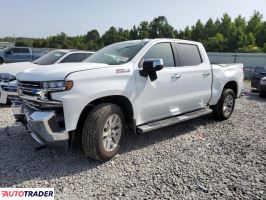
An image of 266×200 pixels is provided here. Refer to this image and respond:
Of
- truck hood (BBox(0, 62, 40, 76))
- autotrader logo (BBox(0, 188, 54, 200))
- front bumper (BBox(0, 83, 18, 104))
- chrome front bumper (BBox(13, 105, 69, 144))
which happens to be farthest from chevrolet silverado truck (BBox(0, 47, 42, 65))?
autotrader logo (BBox(0, 188, 54, 200))

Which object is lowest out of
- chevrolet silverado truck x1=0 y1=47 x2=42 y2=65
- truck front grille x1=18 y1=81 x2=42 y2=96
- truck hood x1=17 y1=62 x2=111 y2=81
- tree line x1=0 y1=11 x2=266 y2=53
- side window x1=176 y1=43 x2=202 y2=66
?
truck front grille x1=18 y1=81 x2=42 y2=96

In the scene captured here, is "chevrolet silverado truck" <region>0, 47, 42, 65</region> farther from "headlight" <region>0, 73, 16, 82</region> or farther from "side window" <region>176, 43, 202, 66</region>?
"side window" <region>176, 43, 202, 66</region>

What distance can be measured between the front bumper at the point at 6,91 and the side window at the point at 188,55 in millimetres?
4069

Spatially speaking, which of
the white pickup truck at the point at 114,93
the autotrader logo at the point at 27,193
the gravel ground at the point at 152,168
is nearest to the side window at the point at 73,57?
the gravel ground at the point at 152,168

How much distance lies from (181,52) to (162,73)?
0.92m

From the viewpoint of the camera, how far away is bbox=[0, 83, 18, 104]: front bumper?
6488 mm

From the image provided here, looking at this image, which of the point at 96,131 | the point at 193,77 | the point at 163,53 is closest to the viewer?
the point at 96,131

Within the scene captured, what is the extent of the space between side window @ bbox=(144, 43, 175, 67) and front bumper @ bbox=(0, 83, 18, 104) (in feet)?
12.3

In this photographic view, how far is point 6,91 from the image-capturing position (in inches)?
259

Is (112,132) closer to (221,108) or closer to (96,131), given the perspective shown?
(96,131)

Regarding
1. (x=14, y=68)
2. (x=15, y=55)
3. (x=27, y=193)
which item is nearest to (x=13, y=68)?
(x=14, y=68)

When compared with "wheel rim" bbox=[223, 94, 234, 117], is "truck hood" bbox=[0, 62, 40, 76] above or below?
above

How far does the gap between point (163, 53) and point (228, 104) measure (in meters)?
2.70

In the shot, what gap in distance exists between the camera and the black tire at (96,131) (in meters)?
3.60
